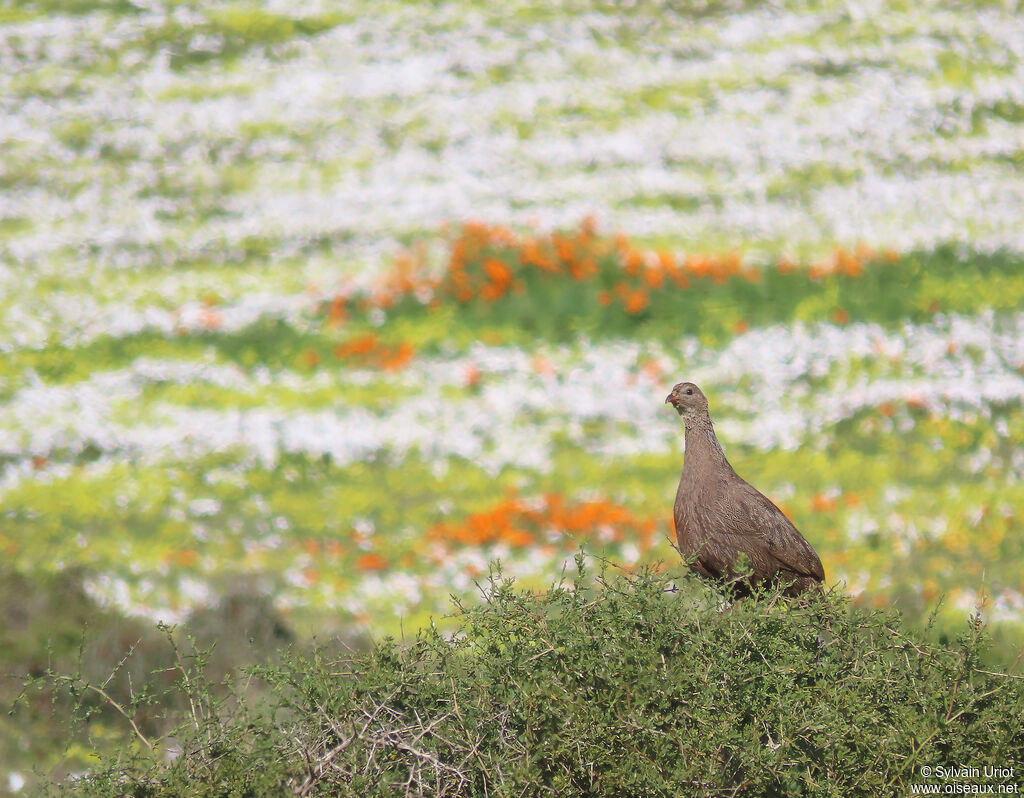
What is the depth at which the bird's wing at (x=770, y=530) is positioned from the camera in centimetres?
627

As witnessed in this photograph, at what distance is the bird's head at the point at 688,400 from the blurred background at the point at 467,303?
93cm

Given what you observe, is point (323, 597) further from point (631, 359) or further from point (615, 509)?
point (631, 359)

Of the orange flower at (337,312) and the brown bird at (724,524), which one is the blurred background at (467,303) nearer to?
the orange flower at (337,312)

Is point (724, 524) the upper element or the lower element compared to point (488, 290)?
upper

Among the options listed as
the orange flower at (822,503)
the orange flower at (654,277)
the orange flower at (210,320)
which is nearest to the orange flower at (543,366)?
the orange flower at (654,277)

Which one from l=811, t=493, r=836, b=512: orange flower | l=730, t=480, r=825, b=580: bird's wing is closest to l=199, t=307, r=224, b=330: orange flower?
l=811, t=493, r=836, b=512: orange flower

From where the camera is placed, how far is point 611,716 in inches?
167

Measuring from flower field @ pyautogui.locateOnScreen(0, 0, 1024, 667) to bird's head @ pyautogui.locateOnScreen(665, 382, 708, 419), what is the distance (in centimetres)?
314

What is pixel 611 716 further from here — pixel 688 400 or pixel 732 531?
pixel 688 400

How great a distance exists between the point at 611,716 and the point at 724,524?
2229 millimetres

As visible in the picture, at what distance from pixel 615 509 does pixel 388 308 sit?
613 centimetres

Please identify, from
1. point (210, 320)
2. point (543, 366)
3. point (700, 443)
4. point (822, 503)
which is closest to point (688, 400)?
point (700, 443)

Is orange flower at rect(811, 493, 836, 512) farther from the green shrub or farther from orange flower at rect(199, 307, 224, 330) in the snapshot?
orange flower at rect(199, 307, 224, 330)

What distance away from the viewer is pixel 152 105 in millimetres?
22000
